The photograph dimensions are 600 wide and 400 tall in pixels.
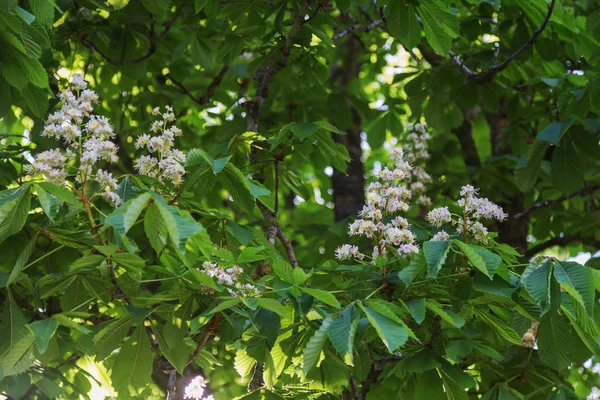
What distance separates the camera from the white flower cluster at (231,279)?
2322 millimetres

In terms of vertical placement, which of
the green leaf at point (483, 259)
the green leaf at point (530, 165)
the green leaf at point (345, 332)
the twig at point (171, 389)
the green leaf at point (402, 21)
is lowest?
the twig at point (171, 389)

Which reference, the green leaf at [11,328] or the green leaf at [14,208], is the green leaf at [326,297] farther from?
the green leaf at [11,328]

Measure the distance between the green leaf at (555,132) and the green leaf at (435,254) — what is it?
153 cm

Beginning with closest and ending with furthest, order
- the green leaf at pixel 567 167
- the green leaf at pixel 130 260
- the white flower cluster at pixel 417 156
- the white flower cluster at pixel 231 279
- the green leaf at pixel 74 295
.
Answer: the green leaf at pixel 130 260 → the white flower cluster at pixel 231 279 → the green leaf at pixel 74 295 → the green leaf at pixel 567 167 → the white flower cluster at pixel 417 156

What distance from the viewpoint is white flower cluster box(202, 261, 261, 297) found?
232 cm

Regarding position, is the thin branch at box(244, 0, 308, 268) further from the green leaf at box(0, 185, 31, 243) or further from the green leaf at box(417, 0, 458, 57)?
the green leaf at box(0, 185, 31, 243)

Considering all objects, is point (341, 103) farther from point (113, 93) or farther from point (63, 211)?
point (63, 211)

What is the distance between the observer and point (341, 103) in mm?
4867

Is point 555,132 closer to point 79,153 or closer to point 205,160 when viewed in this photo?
point 205,160

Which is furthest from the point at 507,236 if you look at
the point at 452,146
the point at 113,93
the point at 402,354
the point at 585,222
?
the point at 113,93

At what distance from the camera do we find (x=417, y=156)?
13.5 feet

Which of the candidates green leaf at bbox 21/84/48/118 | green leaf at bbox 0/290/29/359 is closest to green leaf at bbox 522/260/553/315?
green leaf at bbox 0/290/29/359

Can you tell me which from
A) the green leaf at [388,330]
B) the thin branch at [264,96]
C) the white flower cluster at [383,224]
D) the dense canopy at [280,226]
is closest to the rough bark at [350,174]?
the dense canopy at [280,226]

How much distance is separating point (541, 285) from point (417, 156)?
2.07m
